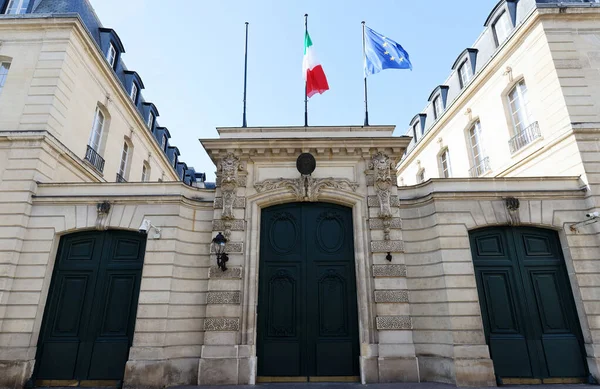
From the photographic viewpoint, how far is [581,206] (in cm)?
840

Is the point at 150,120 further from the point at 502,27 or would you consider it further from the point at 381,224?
the point at 502,27

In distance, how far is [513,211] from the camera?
8.30 meters

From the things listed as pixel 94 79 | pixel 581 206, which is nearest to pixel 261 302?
pixel 581 206

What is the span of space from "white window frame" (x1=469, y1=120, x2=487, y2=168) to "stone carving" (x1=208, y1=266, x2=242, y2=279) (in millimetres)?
11330

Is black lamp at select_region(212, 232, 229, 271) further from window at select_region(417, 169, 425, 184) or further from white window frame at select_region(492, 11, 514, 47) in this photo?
window at select_region(417, 169, 425, 184)

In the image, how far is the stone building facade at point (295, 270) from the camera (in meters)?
7.51

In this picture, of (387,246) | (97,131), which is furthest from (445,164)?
(97,131)

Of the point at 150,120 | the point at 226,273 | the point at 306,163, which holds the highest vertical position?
the point at 150,120

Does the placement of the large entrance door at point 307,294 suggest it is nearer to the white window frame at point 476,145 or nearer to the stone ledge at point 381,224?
the stone ledge at point 381,224

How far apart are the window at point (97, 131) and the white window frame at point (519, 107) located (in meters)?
15.6

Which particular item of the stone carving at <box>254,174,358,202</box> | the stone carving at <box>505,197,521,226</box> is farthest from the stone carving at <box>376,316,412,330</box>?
the stone carving at <box>505,197,521,226</box>

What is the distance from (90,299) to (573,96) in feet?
47.2

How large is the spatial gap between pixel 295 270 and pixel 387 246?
94.2 inches

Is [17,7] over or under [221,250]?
over
